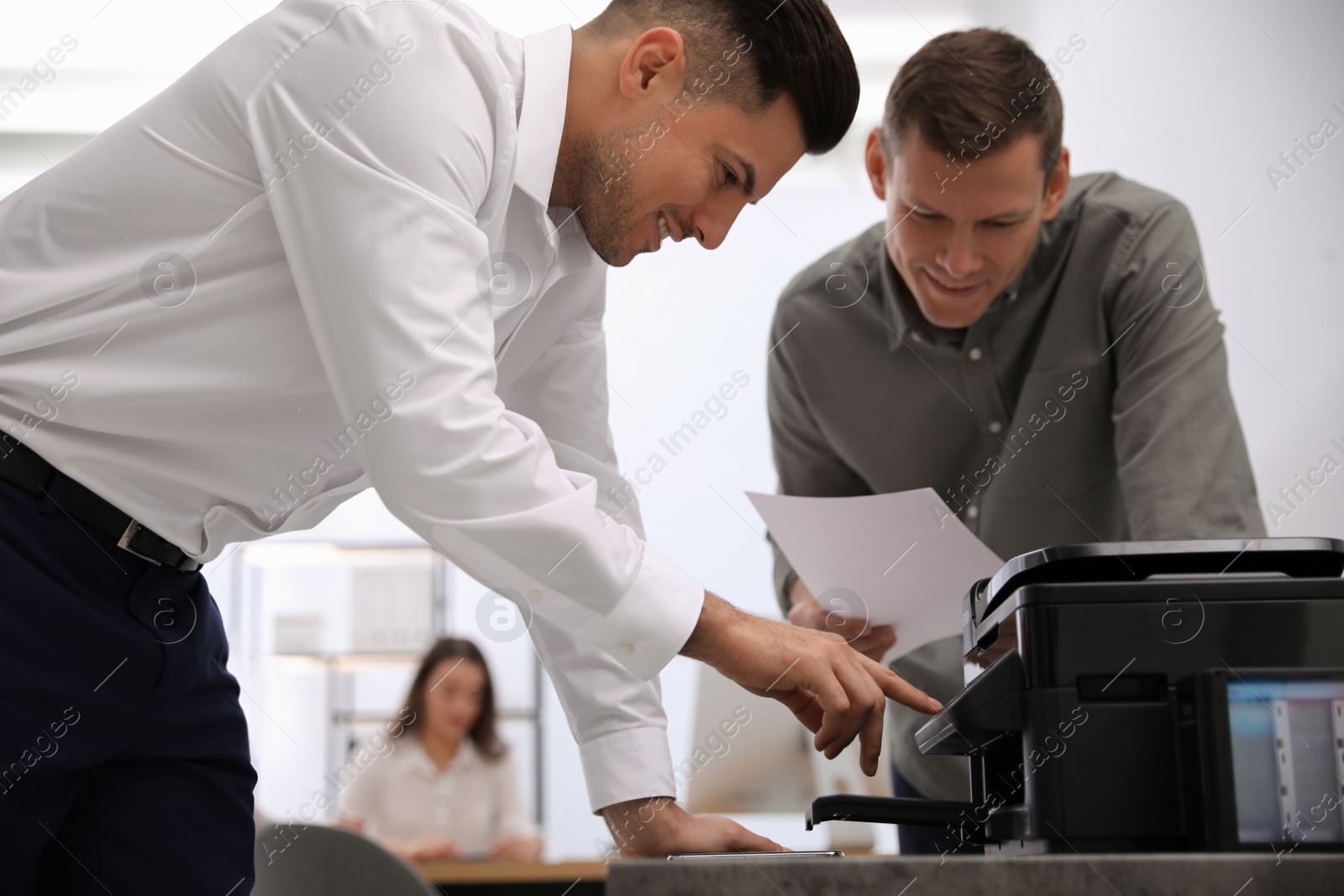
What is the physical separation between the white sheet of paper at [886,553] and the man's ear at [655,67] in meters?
0.43

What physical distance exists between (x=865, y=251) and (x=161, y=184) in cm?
118

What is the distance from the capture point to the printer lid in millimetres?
752

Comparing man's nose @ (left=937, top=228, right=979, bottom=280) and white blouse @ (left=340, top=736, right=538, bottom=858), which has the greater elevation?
man's nose @ (left=937, top=228, right=979, bottom=280)

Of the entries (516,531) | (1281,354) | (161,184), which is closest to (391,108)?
(161,184)

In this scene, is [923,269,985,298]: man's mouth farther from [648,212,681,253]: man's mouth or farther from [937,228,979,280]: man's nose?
[648,212,681,253]: man's mouth

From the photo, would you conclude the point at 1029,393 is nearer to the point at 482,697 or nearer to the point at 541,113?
the point at 541,113

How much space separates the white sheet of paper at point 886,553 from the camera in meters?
1.21

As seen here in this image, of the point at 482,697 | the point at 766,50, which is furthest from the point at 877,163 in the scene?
the point at 482,697

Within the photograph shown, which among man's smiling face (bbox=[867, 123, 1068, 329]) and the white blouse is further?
the white blouse

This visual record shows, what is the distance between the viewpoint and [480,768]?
3613mm

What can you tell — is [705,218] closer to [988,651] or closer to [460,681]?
[988,651]

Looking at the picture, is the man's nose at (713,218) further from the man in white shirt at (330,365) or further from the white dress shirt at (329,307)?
the white dress shirt at (329,307)

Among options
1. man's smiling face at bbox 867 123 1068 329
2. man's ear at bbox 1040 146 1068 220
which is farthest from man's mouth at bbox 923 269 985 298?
man's ear at bbox 1040 146 1068 220

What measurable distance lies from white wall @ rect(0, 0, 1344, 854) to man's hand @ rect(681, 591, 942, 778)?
2.40 meters
